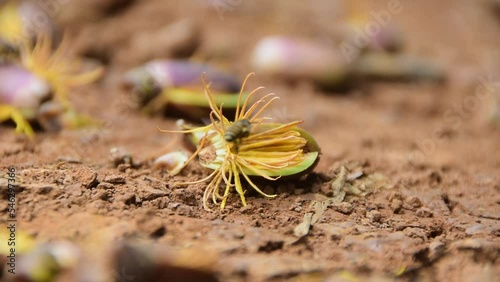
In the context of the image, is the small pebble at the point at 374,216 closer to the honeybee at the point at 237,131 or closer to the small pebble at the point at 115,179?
the honeybee at the point at 237,131

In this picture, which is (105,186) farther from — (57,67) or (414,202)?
(57,67)

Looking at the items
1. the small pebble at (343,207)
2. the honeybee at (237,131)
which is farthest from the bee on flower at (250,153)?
the small pebble at (343,207)

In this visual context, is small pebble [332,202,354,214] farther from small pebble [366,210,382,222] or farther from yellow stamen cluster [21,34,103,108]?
yellow stamen cluster [21,34,103,108]

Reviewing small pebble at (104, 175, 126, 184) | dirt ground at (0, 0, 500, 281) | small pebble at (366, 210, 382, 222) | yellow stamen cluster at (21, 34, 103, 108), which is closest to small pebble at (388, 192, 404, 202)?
dirt ground at (0, 0, 500, 281)

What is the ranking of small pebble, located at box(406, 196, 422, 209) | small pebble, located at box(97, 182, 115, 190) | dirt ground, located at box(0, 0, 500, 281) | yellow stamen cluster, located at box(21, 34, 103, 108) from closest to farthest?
dirt ground, located at box(0, 0, 500, 281) → small pebble, located at box(97, 182, 115, 190) → small pebble, located at box(406, 196, 422, 209) → yellow stamen cluster, located at box(21, 34, 103, 108)

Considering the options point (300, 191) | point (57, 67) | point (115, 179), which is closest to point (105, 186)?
point (115, 179)

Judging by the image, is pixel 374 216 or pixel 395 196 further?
pixel 395 196
